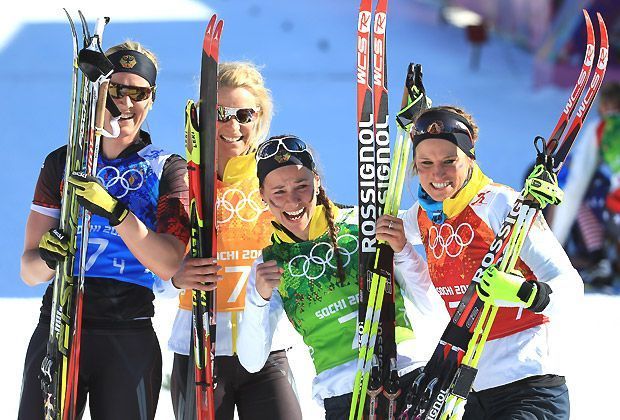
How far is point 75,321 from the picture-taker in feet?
11.7

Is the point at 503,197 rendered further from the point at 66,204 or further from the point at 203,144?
the point at 66,204

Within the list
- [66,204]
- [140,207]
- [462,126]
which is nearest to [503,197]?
[462,126]

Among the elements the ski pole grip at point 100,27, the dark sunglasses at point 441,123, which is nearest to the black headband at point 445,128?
the dark sunglasses at point 441,123

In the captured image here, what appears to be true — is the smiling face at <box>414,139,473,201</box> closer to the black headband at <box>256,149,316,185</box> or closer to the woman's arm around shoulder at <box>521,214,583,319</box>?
the woman's arm around shoulder at <box>521,214,583,319</box>

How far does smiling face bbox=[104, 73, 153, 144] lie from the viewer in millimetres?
3684

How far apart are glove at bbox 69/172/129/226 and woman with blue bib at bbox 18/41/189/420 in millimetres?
141

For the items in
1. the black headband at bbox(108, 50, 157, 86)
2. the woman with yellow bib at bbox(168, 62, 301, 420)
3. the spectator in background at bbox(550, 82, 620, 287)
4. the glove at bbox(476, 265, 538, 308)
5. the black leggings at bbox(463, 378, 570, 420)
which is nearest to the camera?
the glove at bbox(476, 265, 538, 308)

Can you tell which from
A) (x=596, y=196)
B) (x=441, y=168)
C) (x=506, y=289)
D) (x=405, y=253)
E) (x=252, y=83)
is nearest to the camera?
(x=506, y=289)

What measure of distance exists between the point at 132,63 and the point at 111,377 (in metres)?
1.04

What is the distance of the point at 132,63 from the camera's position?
3.73m

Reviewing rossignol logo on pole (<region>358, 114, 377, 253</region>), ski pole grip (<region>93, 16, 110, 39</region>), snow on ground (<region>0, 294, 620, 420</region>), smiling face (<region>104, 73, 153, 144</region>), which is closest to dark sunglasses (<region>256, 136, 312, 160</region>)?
rossignol logo on pole (<region>358, 114, 377, 253</region>)

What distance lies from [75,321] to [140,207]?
0.42 m

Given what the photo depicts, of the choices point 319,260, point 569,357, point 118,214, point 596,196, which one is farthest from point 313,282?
point 596,196

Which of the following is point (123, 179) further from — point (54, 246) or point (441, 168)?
point (441, 168)
